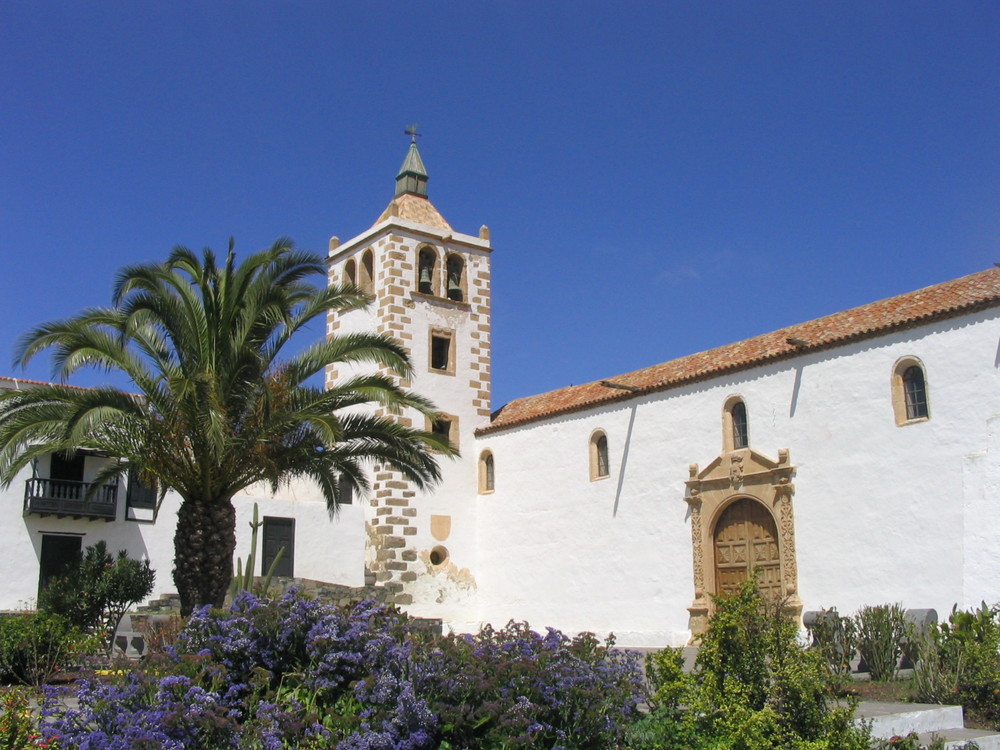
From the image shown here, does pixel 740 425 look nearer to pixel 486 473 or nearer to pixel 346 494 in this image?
pixel 486 473

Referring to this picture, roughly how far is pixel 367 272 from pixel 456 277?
230 cm

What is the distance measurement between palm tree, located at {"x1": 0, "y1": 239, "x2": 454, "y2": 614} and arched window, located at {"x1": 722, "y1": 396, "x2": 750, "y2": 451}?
726 cm

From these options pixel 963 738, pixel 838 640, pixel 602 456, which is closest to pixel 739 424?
pixel 602 456

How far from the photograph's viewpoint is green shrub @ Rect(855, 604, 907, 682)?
500 inches

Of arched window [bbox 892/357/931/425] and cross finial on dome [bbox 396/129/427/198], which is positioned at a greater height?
cross finial on dome [bbox 396/129/427/198]

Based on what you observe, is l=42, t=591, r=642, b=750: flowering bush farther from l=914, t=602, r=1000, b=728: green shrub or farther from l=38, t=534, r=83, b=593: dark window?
l=38, t=534, r=83, b=593: dark window

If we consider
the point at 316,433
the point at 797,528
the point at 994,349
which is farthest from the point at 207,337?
the point at 994,349

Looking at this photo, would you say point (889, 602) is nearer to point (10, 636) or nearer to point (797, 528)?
point (797, 528)

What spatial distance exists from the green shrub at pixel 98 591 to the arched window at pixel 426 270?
9908 millimetres

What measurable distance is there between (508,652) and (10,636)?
7.26 m

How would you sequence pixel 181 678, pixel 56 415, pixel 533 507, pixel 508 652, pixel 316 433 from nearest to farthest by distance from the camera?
pixel 181 678 < pixel 508 652 < pixel 56 415 < pixel 316 433 < pixel 533 507

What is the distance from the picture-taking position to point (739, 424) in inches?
777

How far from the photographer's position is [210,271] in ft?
47.8

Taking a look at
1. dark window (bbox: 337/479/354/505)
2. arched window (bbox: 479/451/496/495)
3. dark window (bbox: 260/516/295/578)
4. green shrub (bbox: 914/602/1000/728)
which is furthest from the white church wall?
dark window (bbox: 260/516/295/578)
